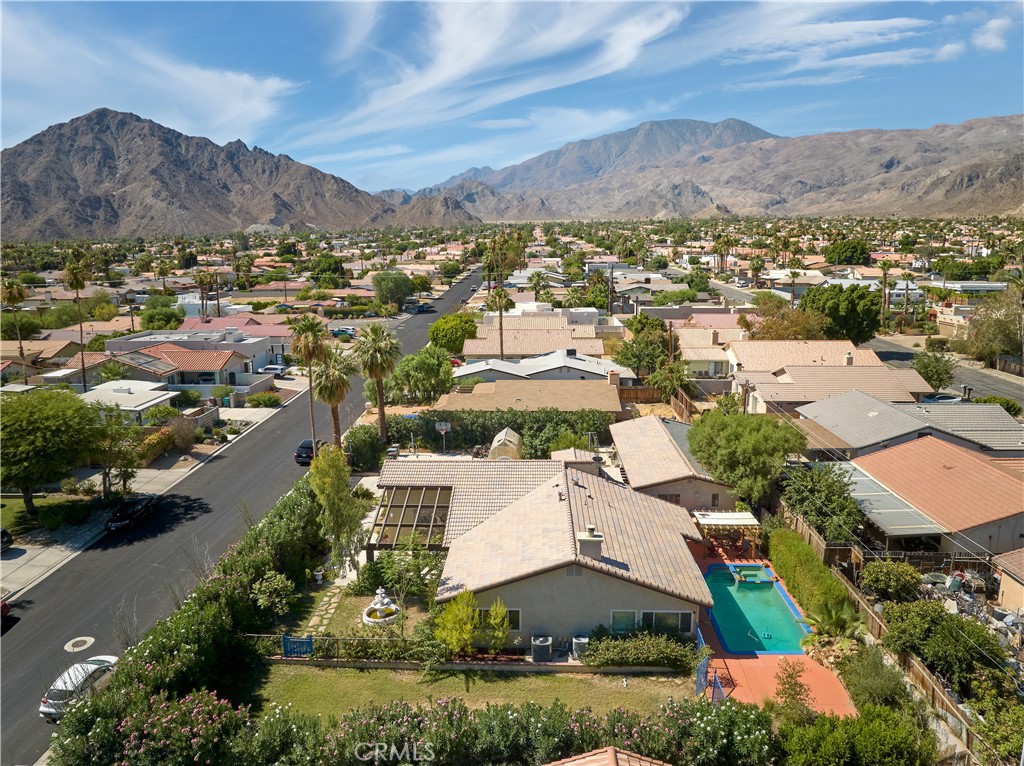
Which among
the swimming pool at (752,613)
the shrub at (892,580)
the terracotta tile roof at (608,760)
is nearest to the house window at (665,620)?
the swimming pool at (752,613)

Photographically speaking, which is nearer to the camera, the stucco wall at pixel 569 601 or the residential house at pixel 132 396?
the stucco wall at pixel 569 601

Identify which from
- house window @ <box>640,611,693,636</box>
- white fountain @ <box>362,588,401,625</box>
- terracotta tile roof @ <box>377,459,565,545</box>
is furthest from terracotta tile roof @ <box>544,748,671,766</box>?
terracotta tile roof @ <box>377,459,565,545</box>

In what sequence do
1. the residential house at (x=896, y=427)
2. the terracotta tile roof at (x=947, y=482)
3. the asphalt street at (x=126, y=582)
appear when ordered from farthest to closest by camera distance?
the residential house at (x=896, y=427) → the terracotta tile roof at (x=947, y=482) → the asphalt street at (x=126, y=582)

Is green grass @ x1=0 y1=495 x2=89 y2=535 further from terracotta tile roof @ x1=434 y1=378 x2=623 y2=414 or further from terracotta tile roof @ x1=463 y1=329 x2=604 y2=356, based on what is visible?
terracotta tile roof @ x1=463 y1=329 x2=604 y2=356

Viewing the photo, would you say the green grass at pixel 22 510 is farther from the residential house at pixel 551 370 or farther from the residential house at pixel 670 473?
the residential house at pixel 670 473

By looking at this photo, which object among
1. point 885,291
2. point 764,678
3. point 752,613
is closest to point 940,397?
point 752,613

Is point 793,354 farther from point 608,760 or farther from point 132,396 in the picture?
point 132,396

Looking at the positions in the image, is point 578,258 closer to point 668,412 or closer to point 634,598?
point 668,412
